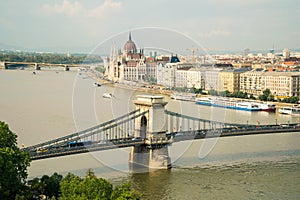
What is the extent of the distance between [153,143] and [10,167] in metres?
Answer: 3.77

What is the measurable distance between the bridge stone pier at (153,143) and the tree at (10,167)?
329 centimetres

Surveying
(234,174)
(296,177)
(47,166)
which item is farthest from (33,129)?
(296,177)

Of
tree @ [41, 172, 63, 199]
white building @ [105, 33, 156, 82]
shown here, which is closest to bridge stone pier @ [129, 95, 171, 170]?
tree @ [41, 172, 63, 199]

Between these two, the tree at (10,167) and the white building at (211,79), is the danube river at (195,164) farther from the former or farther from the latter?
the white building at (211,79)

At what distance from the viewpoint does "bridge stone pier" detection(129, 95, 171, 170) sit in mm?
A: 9484

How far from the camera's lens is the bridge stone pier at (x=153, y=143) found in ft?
31.1

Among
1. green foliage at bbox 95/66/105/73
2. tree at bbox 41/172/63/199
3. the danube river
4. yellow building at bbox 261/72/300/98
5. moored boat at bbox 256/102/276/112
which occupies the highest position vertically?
green foliage at bbox 95/66/105/73

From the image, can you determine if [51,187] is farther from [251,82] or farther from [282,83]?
[251,82]

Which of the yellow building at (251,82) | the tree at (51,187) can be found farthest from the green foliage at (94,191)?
the yellow building at (251,82)

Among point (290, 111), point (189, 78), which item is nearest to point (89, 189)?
point (290, 111)

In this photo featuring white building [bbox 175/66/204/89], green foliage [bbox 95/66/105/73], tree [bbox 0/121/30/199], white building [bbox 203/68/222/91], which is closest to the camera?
tree [bbox 0/121/30/199]

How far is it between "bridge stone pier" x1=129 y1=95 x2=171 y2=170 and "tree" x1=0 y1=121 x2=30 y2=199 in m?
3.29

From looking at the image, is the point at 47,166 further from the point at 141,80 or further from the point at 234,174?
the point at 141,80

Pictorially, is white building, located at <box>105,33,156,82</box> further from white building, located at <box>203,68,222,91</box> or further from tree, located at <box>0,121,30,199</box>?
tree, located at <box>0,121,30,199</box>
